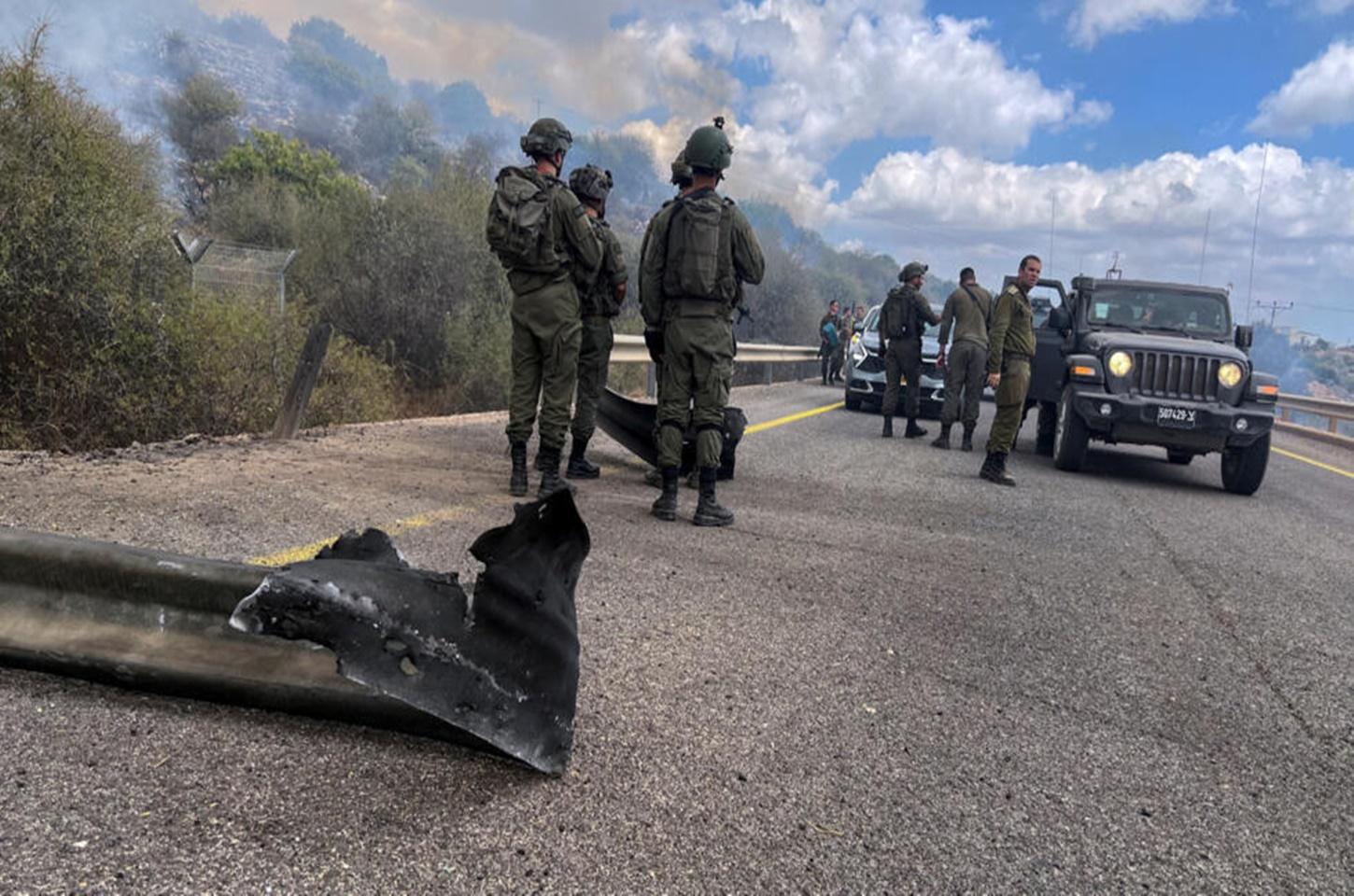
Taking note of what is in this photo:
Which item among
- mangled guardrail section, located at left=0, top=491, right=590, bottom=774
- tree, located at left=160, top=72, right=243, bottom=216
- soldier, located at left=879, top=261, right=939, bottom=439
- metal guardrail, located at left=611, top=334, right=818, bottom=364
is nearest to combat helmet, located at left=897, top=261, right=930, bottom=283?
soldier, located at left=879, top=261, right=939, bottom=439

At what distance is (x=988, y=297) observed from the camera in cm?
1049

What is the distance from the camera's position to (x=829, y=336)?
2252 centimetres

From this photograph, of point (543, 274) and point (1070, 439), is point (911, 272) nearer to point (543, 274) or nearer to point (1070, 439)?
point (1070, 439)

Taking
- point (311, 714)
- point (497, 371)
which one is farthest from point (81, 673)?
point (497, 371)

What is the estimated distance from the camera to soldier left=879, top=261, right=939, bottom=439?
11.0m

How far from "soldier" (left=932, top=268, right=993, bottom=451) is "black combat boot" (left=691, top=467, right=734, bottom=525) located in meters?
5.76

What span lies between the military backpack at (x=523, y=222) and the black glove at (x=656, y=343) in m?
0.72

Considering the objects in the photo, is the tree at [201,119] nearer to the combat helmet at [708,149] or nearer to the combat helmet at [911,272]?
the combat helmet at [911,272]

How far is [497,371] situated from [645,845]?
12.9 meters

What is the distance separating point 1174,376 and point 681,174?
5.43 meters

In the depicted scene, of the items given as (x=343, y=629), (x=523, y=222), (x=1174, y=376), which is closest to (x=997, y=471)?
(x=1174, y=376)

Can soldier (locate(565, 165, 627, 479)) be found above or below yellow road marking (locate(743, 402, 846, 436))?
above

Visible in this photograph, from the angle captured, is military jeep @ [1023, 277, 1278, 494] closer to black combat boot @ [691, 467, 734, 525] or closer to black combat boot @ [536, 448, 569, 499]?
black combat boot @ [691, 467, 734, 525]

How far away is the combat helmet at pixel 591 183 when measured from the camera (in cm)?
630
